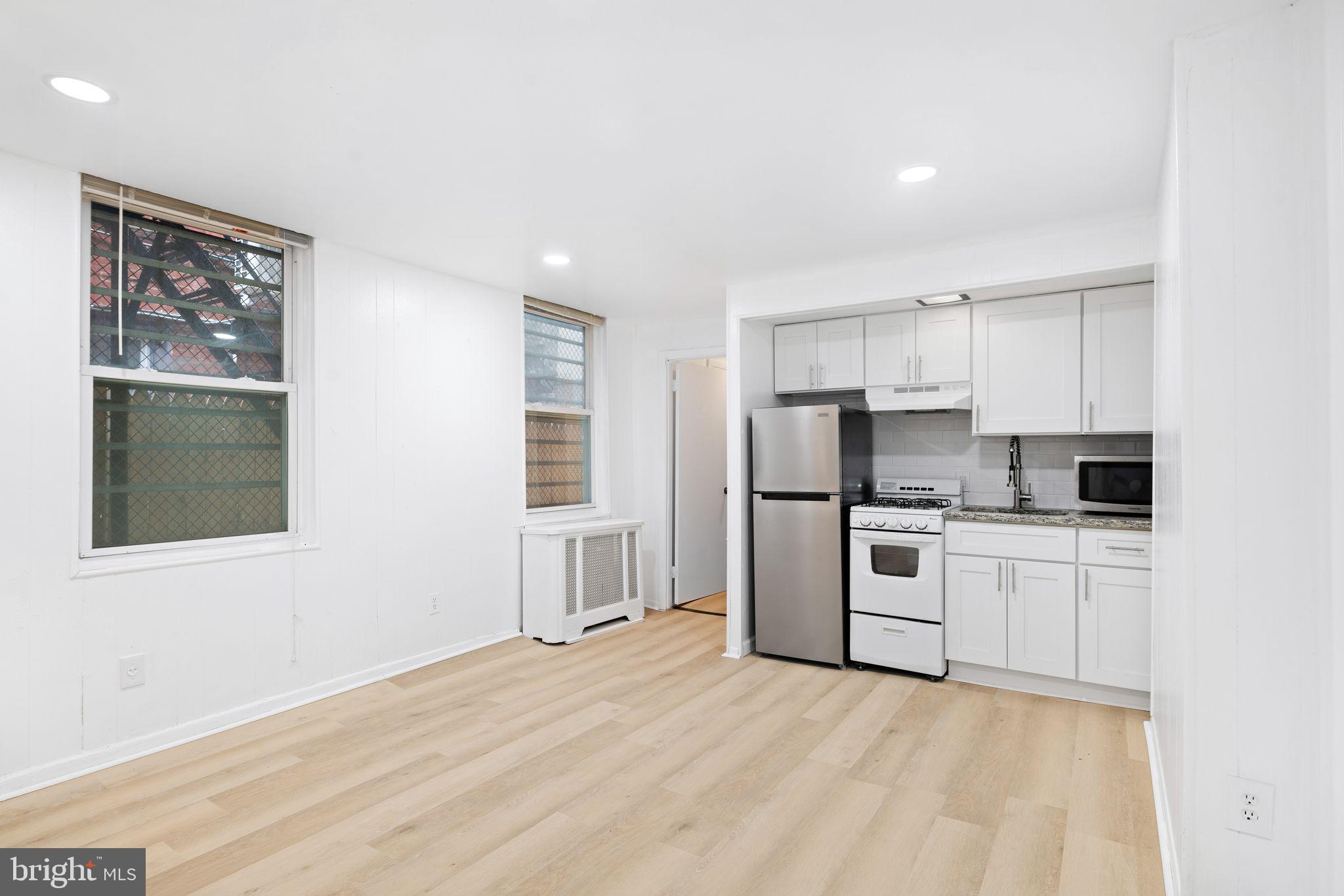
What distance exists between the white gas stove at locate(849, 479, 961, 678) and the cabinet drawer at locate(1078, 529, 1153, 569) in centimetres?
68

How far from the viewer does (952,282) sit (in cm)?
364

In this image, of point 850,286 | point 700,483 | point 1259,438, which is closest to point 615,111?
point 1259,438

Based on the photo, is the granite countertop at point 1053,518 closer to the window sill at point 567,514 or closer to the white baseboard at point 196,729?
the window sill at point 567,514

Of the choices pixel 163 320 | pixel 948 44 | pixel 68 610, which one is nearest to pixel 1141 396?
pixel 948 44

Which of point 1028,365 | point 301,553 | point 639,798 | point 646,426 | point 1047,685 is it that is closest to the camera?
point 639,798

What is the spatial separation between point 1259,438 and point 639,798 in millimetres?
2171

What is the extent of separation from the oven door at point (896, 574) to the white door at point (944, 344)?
3.12 ft

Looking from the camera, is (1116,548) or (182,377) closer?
(182,377)

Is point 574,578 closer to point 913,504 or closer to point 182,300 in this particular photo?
point 913,504

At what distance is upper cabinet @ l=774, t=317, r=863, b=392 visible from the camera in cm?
427

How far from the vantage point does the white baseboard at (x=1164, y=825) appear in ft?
6.32

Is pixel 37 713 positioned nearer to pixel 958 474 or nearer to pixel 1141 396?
pixel 958 474

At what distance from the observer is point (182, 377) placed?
300 cm

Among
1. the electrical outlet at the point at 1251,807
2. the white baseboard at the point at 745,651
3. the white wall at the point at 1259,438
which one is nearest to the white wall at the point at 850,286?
the white baseboard at the point at 745,651
